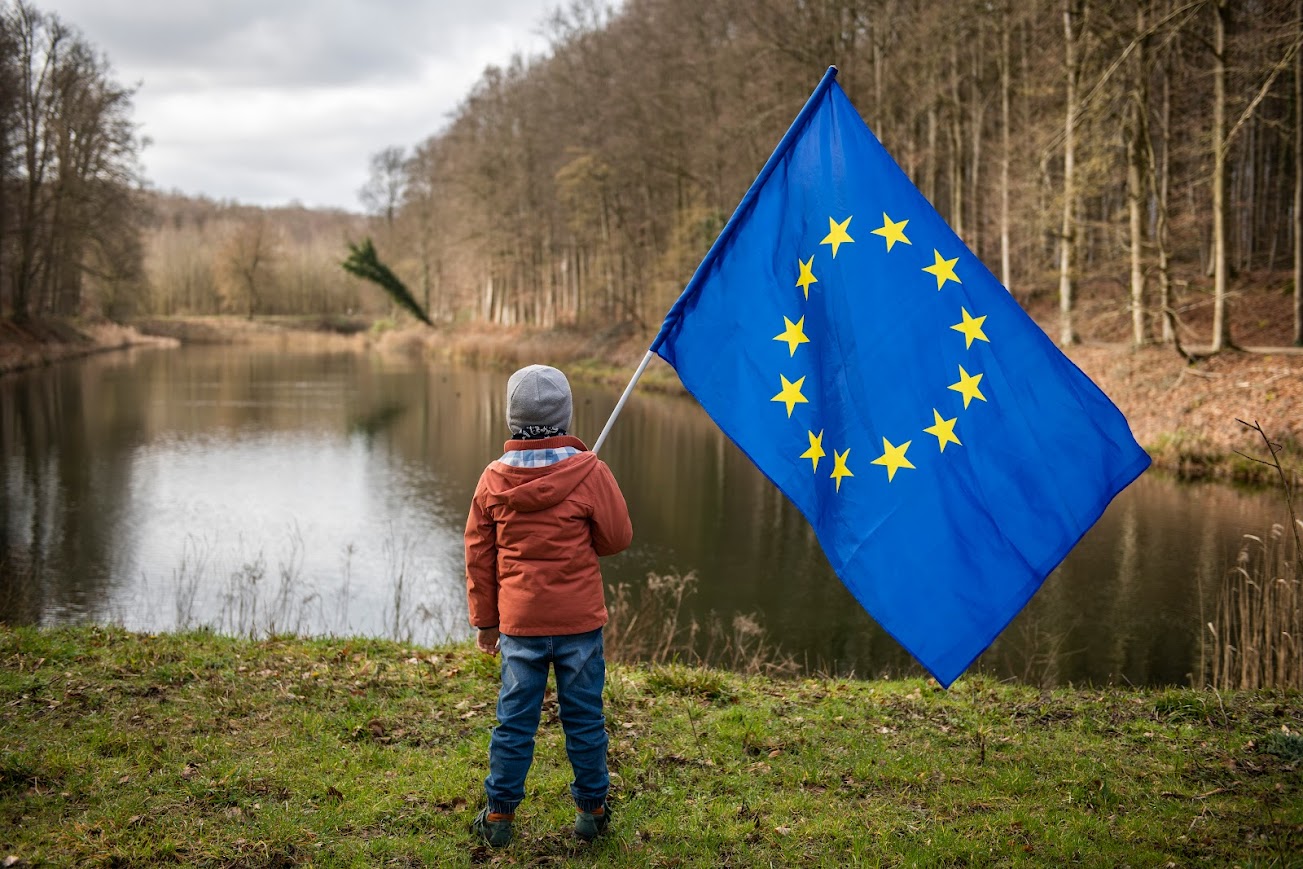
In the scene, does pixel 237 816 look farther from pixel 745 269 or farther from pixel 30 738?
pixel 745 269

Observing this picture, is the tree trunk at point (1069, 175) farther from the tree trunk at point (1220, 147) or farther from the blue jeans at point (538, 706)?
the blue jeans at point (538, 706)

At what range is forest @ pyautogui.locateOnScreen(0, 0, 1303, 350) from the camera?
848 inches

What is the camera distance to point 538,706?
3.71m

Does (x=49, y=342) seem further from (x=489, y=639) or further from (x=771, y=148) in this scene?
(x=489, y=639)

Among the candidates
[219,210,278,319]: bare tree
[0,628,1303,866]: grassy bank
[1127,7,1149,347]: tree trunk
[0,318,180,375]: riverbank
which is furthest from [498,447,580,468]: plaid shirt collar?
[219,210,278,319]: bare tree

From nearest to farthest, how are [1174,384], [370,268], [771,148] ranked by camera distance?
1. [1174,384]
2. [771,148]
3. [370,268]

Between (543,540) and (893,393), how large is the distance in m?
1.85

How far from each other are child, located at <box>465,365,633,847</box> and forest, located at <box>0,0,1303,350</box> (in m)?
17.4

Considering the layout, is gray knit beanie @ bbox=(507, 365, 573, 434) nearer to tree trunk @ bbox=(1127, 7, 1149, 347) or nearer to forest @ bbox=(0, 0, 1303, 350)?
forest @ bbox=(0, 0, 1303, 350)

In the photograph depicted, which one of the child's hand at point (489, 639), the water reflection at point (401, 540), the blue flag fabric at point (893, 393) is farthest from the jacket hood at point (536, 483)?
the water reflection at point (401, 540)

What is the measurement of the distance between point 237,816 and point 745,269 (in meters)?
3.29

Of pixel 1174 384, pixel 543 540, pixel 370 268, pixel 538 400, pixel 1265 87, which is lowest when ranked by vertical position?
pixel 543 540

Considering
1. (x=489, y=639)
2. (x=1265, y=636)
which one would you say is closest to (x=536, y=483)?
(x=489, y=639)

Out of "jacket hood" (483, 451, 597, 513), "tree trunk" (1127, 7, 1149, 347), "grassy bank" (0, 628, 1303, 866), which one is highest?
"tree trunk" (1127, 7, 1149, 347)
